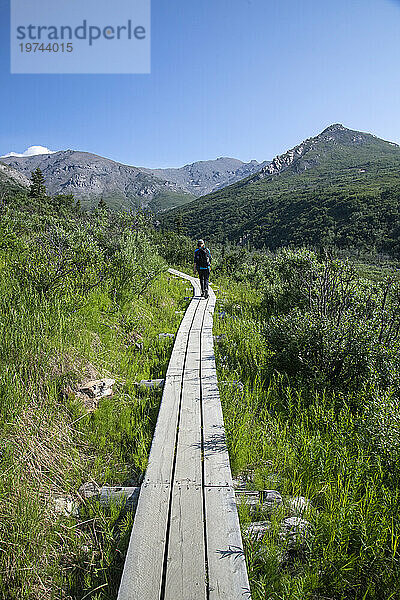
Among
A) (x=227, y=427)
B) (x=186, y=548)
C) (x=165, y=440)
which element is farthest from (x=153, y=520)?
(x=227, y=427)

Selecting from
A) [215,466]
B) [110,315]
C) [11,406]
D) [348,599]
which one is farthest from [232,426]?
[110,315]

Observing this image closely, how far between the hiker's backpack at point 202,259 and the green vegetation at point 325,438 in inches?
162

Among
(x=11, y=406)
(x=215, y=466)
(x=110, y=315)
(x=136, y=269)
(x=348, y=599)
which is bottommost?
(x=348, y=599)

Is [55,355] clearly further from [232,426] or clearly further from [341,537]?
[341,537]

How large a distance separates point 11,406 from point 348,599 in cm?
313

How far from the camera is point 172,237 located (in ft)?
85.8

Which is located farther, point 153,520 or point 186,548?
point 153,520

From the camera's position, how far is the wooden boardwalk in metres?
1.94

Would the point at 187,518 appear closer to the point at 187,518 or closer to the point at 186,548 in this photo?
the point at 187,518

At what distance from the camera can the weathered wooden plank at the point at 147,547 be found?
1.92 m

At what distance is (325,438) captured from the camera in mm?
3588

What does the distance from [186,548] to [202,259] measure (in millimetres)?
8972

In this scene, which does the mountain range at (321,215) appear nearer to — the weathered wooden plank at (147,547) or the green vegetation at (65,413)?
the green vegetation at (65,413)

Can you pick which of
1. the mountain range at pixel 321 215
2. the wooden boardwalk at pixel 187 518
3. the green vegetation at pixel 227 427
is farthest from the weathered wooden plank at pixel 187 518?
the mountain range at pixel 321 215
